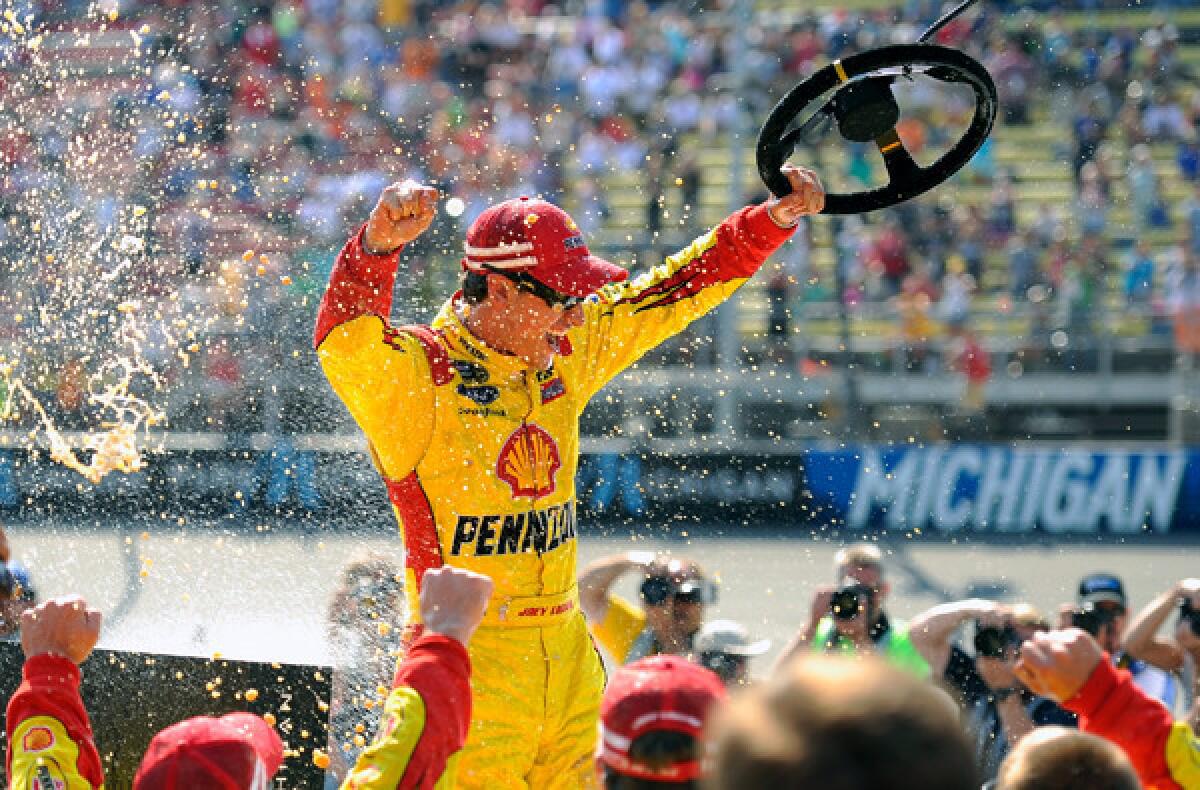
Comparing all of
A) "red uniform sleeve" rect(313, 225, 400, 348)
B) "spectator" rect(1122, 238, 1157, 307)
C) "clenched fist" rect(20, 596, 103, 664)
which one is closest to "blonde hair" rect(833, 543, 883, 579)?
"red uniform sleeve" rect(313, 225, 400, 348)

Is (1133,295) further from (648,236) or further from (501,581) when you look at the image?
(501,581)

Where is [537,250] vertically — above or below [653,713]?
above

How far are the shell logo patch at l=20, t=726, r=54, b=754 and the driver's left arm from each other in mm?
1586

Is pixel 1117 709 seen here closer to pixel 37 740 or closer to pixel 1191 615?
pixel 37 740

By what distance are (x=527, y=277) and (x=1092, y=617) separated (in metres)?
2.37

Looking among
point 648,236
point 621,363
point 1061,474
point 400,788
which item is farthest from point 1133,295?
point 400,788

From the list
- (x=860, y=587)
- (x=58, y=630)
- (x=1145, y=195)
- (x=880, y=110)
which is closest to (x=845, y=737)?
(x=58, y=630)

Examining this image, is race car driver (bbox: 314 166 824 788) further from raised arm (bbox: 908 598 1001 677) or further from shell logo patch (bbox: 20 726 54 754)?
raised arm (bbox: 908 598 1001 677)

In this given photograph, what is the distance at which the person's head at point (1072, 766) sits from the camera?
6.81ft

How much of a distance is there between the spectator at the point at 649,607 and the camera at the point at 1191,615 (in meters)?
1.47

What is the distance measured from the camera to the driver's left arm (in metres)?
4.05

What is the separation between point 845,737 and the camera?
1392 mm

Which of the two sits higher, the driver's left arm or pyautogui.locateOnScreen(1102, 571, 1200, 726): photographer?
the driver's left arm

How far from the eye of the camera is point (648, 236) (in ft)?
40.2
